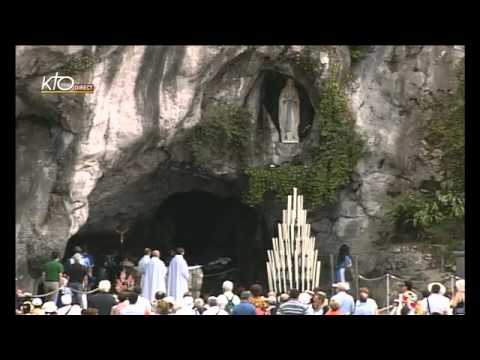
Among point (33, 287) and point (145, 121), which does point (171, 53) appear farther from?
point (33, 287)

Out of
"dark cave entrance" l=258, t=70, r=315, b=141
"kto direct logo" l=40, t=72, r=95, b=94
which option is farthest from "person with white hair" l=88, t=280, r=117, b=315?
"dark cave entrance" l=258, t=70, r=315, b=141

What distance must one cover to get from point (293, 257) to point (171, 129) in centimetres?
348

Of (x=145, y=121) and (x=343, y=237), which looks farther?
(x=343, y=237)

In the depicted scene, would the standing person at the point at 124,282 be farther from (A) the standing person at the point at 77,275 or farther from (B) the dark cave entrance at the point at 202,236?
(B) the dark cave entrance at the point at 202,236

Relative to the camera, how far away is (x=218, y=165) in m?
21.7

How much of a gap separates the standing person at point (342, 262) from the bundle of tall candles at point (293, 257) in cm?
78

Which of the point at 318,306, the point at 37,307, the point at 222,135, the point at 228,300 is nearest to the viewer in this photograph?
the point at 318,306

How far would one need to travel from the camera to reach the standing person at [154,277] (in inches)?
750

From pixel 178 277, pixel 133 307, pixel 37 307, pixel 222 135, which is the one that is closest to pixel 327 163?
pixel 222 135

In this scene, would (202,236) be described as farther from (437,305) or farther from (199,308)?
(437,305)

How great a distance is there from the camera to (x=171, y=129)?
66.7 ft

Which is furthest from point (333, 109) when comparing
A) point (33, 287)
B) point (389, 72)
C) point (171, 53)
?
point (33, 287)

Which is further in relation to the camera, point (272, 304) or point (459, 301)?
point (272, 304)

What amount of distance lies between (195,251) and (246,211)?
1.89 m
